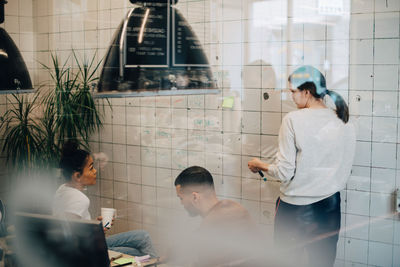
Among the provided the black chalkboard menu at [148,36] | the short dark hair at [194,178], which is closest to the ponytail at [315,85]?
the short dark hair at [194,178]

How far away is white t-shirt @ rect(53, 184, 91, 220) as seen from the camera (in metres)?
2.45

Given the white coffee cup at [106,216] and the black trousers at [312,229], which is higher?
the white coffee cup at [106,216]

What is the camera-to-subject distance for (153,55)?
76.2 inches

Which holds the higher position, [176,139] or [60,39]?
[60,39]

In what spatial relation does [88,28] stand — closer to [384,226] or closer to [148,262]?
[148,262]

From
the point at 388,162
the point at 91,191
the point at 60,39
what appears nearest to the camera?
the point at 388,162

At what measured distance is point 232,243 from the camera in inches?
78.7

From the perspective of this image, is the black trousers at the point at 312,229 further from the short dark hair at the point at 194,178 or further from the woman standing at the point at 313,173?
the short dark hair at the point at 194,178

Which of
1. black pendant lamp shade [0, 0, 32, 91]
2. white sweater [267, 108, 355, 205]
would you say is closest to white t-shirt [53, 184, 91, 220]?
black pendant lamp shade [0, 0, 32, 91]

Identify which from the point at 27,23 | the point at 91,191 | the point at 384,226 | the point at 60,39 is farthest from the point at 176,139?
the point at 384,226

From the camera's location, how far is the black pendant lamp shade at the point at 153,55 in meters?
1.86

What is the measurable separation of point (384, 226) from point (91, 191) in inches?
92.1

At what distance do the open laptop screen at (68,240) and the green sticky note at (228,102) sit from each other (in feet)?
6.37

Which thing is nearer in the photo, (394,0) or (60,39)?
(394,0)
